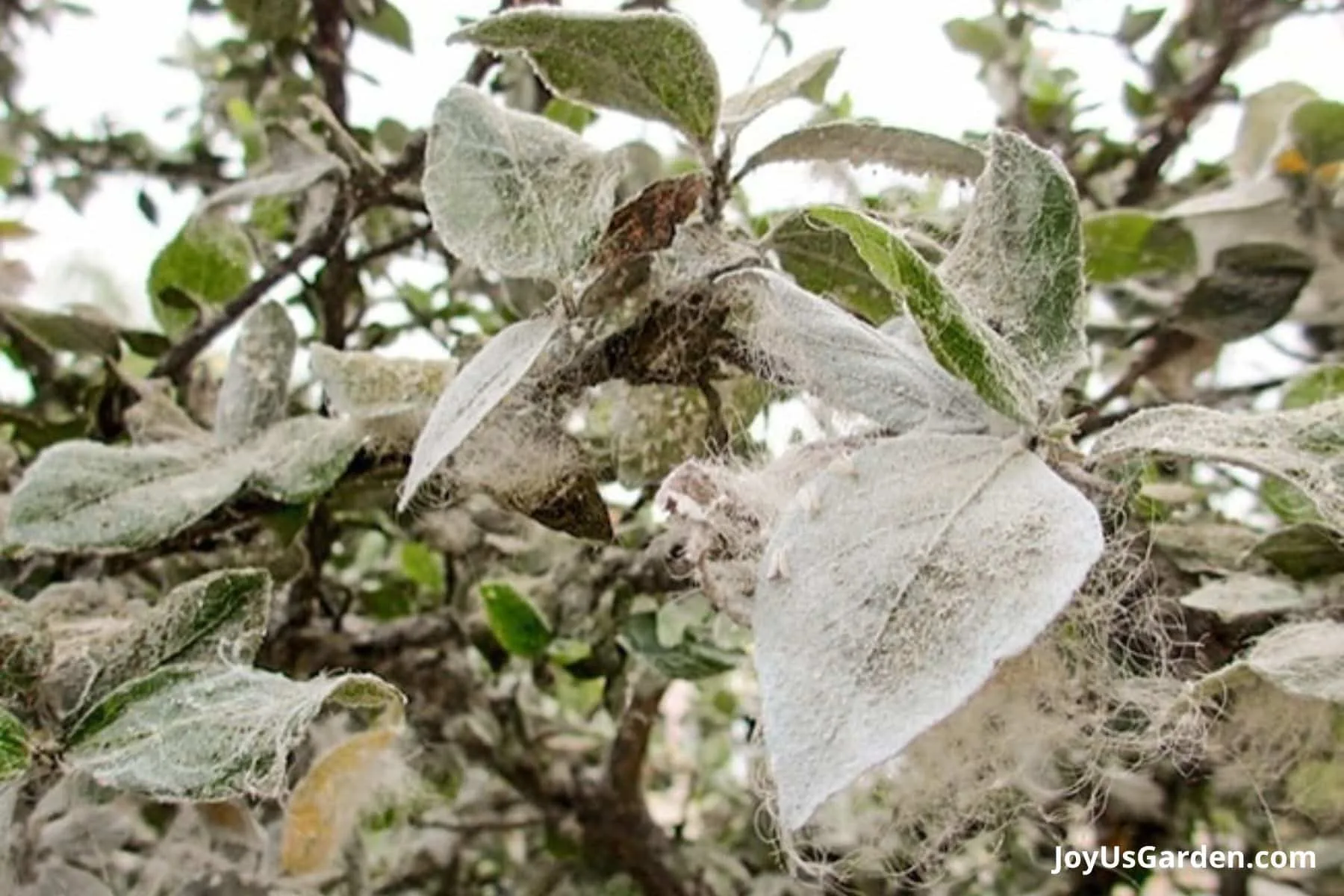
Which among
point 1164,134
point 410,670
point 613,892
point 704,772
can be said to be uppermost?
point 1164,134

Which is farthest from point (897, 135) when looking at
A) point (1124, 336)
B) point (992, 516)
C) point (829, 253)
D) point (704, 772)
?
point (704, 772)

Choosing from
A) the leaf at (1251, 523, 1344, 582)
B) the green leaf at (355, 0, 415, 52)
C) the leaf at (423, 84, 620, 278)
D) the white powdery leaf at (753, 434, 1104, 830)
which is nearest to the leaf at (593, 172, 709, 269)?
the leaf at (423, 84, 620, 278)

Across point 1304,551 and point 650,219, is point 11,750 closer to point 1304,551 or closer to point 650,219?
point 650,219

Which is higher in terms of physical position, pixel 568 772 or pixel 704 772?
pixel 568 772

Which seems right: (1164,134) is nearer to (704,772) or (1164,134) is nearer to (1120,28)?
(1120,28)

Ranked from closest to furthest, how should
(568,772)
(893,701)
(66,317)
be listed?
(893,701) < (66,317) < (568,772)

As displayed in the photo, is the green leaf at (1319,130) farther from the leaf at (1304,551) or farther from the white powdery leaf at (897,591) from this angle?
the white powdery leaf at (897,591)

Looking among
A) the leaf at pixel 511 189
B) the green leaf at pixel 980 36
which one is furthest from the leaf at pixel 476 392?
the green leaf at pixel 980 36
